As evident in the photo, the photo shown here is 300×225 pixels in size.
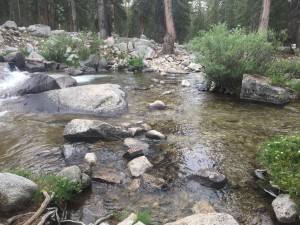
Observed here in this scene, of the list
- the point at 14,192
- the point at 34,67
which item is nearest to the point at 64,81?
the point at 34,67

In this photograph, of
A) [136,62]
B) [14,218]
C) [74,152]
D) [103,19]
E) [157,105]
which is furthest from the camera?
[103,19]

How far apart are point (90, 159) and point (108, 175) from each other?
642mm

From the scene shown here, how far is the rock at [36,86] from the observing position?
11.1 metres

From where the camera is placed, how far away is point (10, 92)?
11148 millimetres

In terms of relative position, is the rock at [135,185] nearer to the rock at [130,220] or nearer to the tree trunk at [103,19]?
the rock at [130,220]

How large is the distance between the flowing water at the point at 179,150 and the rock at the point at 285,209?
16 cm

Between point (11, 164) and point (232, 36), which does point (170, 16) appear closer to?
point (232, 36)

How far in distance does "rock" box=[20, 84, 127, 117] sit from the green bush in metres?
3.34

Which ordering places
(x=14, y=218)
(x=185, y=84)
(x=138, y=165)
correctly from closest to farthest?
(x=14, y=218)
(x=138, y=165)
(x=185, y=84)

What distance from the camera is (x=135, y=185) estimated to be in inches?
207

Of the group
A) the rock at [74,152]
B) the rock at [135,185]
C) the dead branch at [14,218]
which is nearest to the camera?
the dead branch at [14,218]

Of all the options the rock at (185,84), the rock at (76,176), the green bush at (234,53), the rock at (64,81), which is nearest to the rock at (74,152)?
the rock at (76,176)

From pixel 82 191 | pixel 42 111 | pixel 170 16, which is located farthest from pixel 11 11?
pixel 82 191

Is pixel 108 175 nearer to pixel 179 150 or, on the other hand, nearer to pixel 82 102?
pixel 179 150
